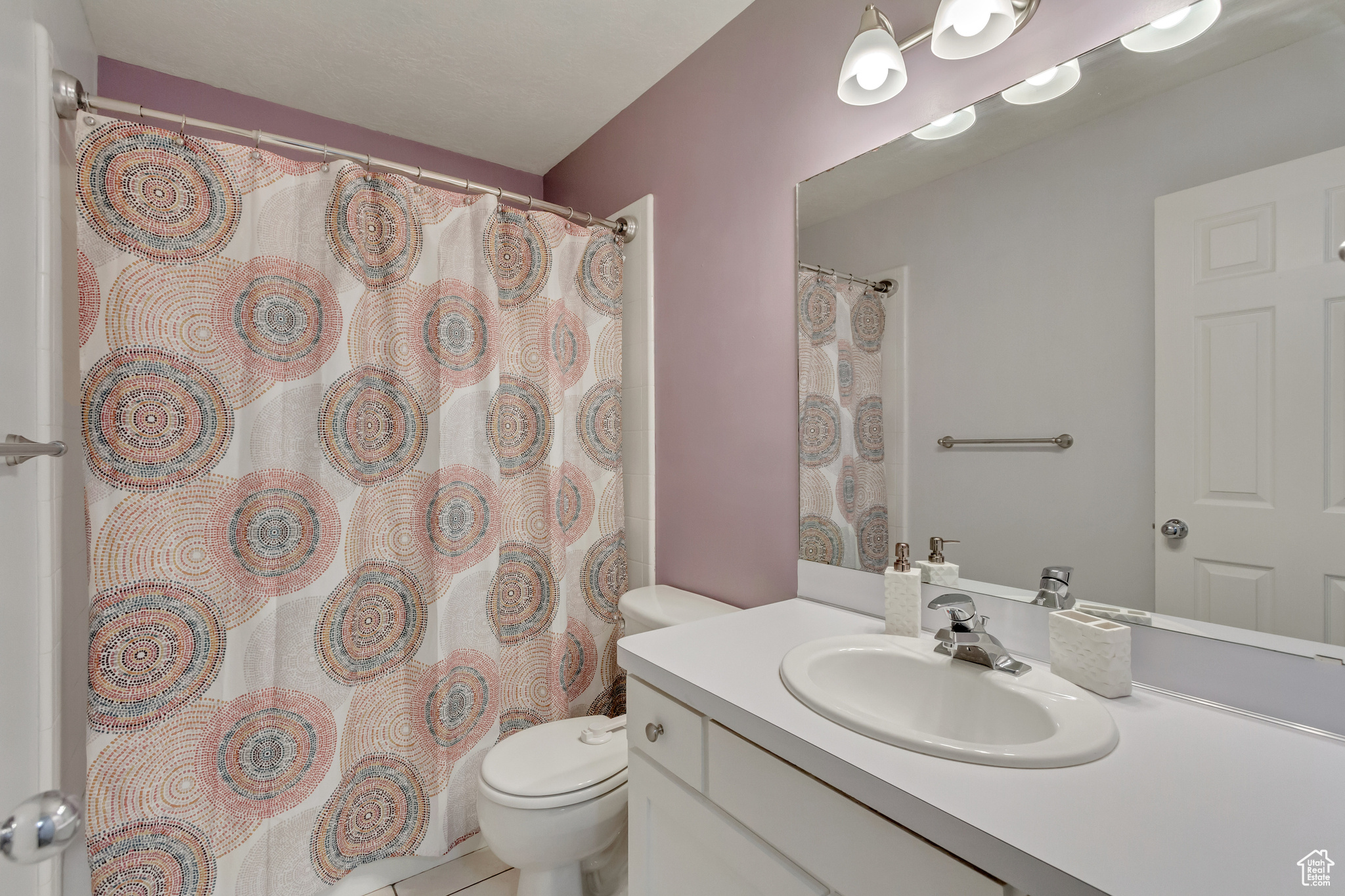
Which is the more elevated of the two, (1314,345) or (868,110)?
(868,110)

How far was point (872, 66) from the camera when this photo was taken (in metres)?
1.12

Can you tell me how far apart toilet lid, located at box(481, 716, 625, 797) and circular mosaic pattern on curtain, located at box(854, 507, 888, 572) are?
747mm

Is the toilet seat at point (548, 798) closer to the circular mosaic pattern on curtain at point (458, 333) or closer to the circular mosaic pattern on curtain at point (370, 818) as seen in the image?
the circular mosaic pattern on curtain at point (370, 818)

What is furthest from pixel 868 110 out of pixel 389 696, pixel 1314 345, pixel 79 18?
pixel 79 18

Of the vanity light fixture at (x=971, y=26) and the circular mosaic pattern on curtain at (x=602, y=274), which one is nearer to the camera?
the vanity light fixture at (x=971, y=26)

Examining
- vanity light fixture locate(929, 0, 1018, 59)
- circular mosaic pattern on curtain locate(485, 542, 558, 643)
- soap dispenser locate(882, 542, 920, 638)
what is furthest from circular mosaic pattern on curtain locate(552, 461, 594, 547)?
vanity light fixture locate(929, 0, 1018, 59)

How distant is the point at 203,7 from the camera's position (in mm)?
1537

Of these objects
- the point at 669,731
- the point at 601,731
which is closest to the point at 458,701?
the point at 601,731

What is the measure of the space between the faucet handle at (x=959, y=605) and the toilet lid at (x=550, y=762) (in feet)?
2.75

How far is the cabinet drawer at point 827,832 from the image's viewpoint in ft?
2.08

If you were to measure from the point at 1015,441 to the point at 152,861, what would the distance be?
6.51 ft

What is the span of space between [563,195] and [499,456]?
4.22 feet

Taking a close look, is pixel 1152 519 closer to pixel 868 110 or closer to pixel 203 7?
pixel 868 110
